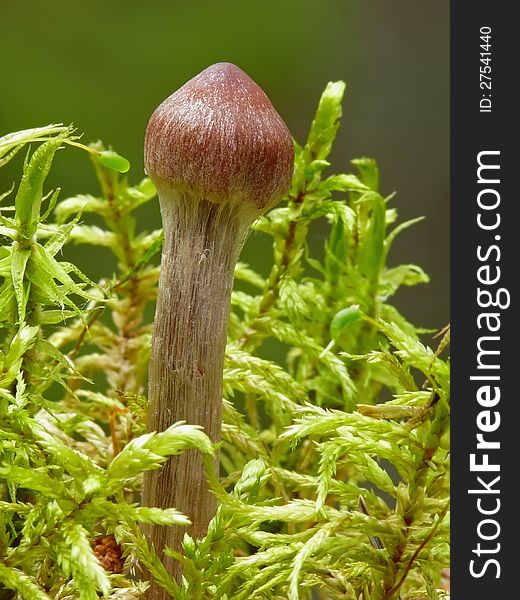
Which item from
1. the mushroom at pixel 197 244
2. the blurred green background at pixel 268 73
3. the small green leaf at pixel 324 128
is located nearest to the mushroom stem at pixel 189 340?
the mushroom at pixel 197 244

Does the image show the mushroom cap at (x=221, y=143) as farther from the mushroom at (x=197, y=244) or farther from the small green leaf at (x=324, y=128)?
the small green leaf at (x=324, y=128)

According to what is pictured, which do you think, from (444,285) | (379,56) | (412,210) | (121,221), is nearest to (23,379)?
(121,221)

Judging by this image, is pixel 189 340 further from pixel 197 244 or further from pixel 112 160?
pixel 112 160

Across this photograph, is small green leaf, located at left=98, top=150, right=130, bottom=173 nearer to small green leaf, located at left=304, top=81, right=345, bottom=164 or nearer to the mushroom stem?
the mushroom stem

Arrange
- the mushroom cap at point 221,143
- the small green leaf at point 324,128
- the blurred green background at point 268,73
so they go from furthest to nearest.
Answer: the blurred green background at point 268,73 → the small green leaf at point 324,128 → the mushroom cap at point 221,143

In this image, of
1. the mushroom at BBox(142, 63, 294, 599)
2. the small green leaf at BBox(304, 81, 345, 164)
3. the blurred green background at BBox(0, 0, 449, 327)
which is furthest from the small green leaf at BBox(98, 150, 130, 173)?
the blurred green background at BBox(0, 0, 449, 327)

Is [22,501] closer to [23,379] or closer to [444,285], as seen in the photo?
[23,379]

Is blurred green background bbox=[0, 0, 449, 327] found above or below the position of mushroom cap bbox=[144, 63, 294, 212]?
above

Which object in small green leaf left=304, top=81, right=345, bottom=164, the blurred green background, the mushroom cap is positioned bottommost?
the mushroom cap
